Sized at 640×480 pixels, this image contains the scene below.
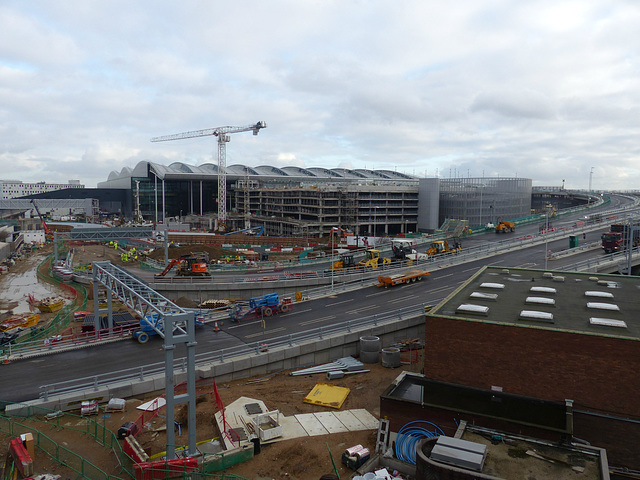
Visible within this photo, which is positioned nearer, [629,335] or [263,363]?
[629,335]

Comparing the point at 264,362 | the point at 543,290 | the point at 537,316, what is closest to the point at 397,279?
the point at 543,290

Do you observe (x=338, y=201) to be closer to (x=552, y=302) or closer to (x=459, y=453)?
(x=552, y=302)

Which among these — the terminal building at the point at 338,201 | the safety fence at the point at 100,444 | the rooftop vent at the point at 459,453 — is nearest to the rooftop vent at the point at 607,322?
the rooftop vent at the point at 459,453

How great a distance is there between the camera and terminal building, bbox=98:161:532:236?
98125 mm

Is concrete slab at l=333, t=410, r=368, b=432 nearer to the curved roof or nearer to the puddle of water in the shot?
the puddle of water

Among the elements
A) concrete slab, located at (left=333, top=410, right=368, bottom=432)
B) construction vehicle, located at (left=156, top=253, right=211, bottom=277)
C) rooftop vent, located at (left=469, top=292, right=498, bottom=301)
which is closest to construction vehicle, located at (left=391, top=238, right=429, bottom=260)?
construction vehicle, located at (left=156, top=253, right=211, bottom=277)

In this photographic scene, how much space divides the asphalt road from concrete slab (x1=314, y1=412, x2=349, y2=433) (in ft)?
31.3

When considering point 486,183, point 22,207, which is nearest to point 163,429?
point 486,183

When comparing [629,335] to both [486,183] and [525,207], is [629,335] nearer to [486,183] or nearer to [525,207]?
[486,183]

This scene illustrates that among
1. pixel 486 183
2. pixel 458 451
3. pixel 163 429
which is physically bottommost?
pixel 163 429

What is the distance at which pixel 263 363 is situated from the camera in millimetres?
25109

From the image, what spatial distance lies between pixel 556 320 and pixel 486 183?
275 ft

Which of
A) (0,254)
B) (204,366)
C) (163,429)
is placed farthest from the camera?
(0,254)

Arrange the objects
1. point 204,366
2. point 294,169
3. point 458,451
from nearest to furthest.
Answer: point 458,451
point 204,366
point 294,169
